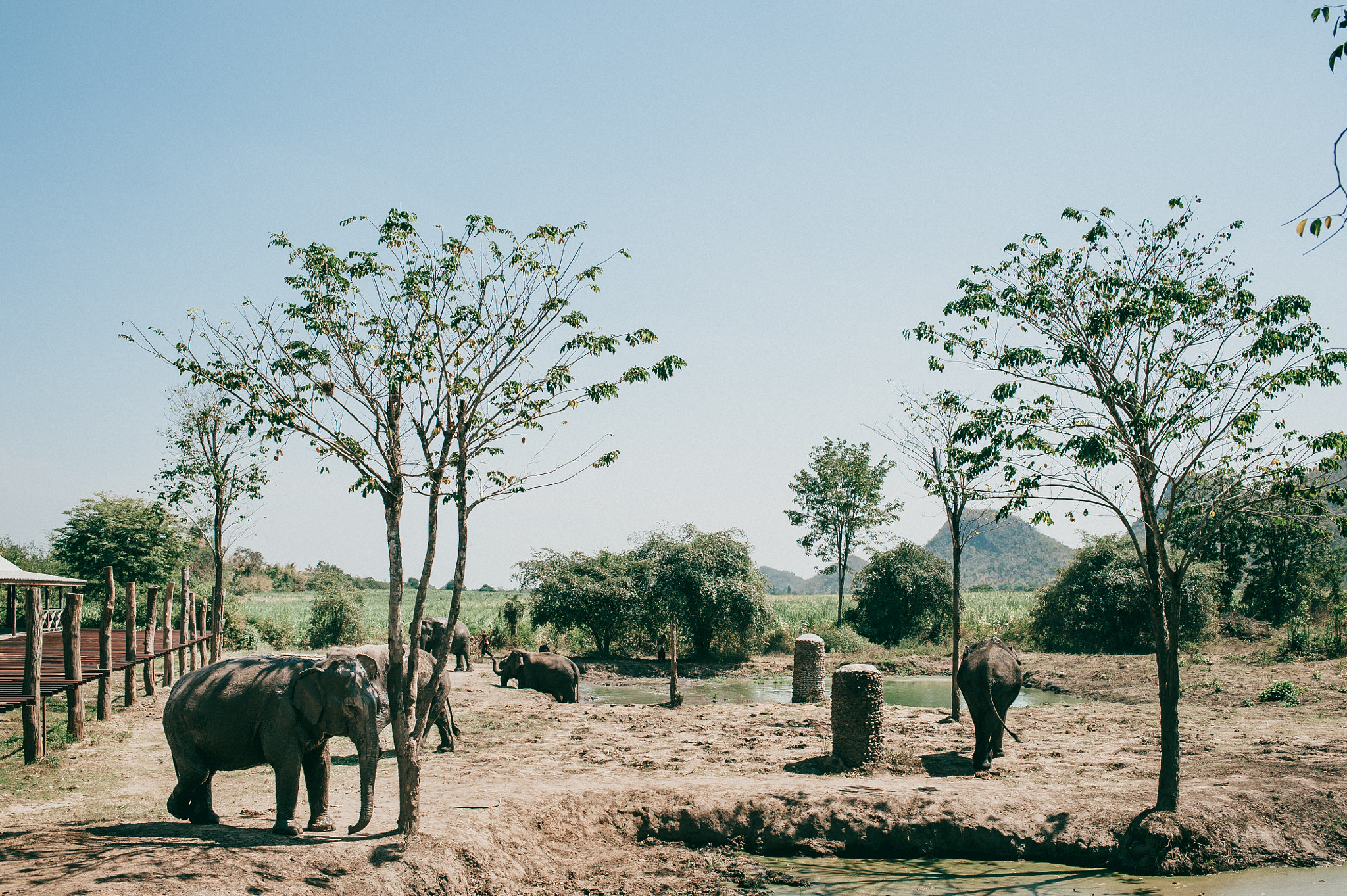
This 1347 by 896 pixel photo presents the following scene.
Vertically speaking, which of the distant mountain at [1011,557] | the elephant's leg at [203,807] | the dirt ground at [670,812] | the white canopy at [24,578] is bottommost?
the distant mountain at [1011,557]

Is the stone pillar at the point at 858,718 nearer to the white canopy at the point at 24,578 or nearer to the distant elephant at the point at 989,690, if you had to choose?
the distant elephant at the point at 989,690

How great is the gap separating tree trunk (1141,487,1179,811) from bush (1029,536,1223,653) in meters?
21.8

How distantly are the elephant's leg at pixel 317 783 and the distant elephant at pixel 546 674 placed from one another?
12163 mm

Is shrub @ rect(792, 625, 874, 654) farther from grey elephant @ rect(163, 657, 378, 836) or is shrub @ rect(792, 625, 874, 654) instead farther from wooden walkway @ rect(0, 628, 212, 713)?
grey elephant @ rect(163, 657, 378, 836)

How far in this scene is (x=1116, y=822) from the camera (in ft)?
31.6

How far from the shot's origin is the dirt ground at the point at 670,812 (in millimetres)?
7402

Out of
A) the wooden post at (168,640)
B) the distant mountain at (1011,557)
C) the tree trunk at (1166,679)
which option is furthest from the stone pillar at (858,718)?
the distant mountain at (1011,557)

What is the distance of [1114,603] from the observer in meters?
29.9

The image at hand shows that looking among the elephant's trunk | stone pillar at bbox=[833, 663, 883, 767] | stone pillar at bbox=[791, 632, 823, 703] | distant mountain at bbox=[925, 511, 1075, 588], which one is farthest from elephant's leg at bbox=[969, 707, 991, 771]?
distant mountain at bbox=[925, 511, 1075, 588]

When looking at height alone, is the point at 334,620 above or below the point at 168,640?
below

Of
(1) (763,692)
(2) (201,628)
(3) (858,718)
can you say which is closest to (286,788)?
(3) (858,718)

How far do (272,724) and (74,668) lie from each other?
782 centimetres

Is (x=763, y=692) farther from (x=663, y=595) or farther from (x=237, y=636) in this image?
(x=237, y=636)

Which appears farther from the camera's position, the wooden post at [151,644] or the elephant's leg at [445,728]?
the wooden post at [151,644]
